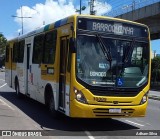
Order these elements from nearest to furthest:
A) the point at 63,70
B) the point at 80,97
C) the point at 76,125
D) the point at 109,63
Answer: the point at 80,97 → the point at 109,63 → the point at 76,125 → the point at 63,70

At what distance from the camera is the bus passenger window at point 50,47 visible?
537 inches

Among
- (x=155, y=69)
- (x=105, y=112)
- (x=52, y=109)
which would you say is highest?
(x=105, y=112)

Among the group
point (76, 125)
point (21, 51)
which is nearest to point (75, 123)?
point (76, 125)

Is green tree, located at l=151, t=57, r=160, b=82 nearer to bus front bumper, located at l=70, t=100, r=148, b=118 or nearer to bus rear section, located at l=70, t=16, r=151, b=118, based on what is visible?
bus rear section, located at l=70, t=16, r=151, b=118

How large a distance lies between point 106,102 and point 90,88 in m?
0.58

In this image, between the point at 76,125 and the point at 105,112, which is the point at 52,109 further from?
the point at 105,112

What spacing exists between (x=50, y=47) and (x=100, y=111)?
3479 mm

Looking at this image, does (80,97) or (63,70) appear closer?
(80,97)

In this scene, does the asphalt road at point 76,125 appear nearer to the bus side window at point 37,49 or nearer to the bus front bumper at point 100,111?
the bus front bumper at point 100,111

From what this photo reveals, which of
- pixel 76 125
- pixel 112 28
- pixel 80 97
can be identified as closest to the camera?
pixel 80 97

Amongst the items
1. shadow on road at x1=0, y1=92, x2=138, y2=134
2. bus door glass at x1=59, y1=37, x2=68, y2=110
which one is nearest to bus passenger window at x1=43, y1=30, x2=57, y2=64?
bus door glass at x1=59, y1=37, x2=68, y2=110

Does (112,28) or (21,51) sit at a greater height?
(112,28)

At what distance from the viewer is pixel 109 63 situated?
11891 millimetres

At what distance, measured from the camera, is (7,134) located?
33.2 ft
